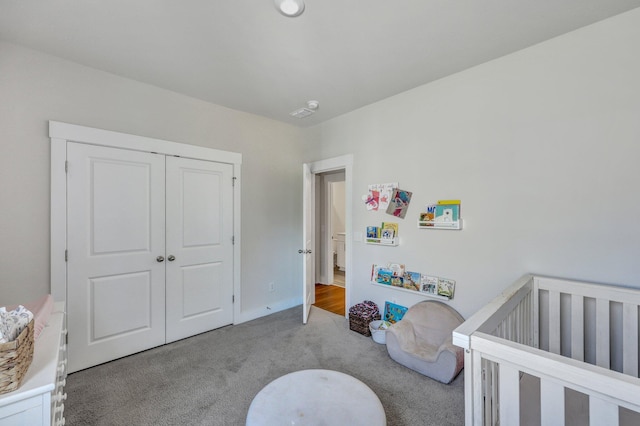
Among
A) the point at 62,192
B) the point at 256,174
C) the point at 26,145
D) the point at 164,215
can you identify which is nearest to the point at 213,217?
the point at 164,215

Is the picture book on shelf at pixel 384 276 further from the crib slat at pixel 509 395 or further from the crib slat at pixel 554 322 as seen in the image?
the crib slat at pixel 509 395

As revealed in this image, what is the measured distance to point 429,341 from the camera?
2391 millimetres

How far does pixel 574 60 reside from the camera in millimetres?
1897

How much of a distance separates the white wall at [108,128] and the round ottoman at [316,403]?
195 cm

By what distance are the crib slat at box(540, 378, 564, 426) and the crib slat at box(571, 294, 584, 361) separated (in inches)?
48.6

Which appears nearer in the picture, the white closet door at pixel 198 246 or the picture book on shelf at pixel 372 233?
the white closet door at pixel 198 246

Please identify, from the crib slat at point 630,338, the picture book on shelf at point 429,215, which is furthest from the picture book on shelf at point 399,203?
the crib slat at point 630,338

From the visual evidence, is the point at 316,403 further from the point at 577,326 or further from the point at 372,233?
the point at 372,233

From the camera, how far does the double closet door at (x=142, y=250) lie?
2.31 meters

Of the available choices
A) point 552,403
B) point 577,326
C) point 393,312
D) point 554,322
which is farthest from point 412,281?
point 552,403

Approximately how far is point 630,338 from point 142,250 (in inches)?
148

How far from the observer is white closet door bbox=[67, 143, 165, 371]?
2.29m

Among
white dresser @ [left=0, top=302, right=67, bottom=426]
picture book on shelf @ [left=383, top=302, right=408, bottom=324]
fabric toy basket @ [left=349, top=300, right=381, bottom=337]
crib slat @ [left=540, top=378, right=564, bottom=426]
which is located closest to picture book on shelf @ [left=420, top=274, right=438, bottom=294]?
picture book on shelf @ [left=383, top=302, right=408, bottom=324]

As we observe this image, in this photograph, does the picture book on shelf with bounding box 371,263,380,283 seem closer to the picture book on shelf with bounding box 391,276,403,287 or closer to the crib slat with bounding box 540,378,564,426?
the picture book on shelf with bounding box 391,276,403,287
